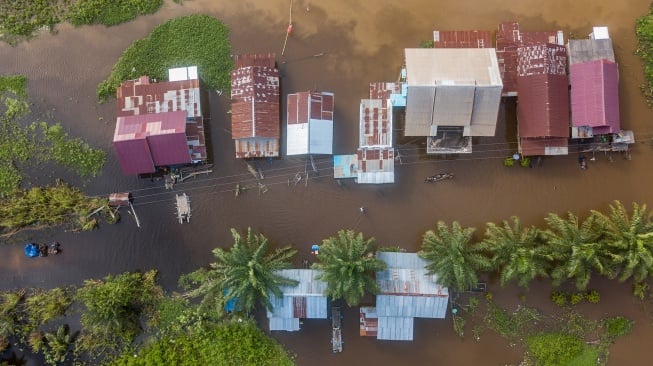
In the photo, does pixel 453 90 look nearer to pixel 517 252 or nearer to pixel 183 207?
pixel 517 252

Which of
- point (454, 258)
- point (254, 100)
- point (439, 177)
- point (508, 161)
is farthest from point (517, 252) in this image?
point (254, 100)

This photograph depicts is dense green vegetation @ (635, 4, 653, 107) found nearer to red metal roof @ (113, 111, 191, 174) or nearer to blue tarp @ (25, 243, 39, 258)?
red metal roof @ (113, 111, 191, 174)

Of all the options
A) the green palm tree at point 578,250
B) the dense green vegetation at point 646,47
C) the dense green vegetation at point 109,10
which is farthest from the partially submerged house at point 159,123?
the dense green vegetation at point 646,47

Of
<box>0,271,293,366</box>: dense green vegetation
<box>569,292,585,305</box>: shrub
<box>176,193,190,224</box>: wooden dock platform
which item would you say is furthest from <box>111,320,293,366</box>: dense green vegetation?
<box>569,292,585,305</box>: shrub

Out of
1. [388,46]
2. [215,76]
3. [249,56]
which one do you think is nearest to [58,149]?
[215,76]

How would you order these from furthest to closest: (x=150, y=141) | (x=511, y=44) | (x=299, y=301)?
(x=511, y=44) < (x=150, y=141) < (x=299, y=301)

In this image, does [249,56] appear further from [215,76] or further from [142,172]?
[142,172]

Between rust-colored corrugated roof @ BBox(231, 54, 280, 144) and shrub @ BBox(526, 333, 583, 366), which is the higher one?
rust-colored corrugated roof @ BBox(231, 54, 280, 144)
